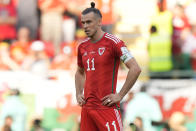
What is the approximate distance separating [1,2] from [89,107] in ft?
25.7

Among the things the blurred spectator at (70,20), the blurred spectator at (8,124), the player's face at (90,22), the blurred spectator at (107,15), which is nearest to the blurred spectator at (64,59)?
the blurred spectator at (70,20)

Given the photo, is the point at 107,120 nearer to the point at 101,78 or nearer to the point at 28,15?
the point at 101,78

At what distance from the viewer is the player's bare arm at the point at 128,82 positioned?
5.09m

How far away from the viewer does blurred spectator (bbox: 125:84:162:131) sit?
31.9 feet

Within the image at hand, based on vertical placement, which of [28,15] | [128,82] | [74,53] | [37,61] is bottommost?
[128,82]

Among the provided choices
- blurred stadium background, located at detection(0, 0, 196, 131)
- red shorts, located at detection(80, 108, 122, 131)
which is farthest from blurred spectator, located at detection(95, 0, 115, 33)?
red shorts, located at detection(80, 108, 122, 131)

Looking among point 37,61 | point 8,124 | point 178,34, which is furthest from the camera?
point 37,61

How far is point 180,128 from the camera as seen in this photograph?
9328 millimetres

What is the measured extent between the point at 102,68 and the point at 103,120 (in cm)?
61

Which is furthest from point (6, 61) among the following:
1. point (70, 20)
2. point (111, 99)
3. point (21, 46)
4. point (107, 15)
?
point (111, 99)

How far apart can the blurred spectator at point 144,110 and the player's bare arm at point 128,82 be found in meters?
4.58

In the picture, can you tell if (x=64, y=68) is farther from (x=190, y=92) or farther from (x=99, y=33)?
(x=99, y=33)

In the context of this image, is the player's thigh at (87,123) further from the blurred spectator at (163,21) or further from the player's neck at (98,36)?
the blurred spectator at (163,21)

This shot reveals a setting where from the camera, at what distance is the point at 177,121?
31.0ft
